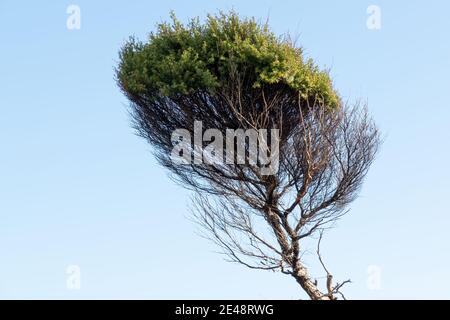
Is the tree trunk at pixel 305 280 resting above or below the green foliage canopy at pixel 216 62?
below

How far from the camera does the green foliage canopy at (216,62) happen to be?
45.0ft

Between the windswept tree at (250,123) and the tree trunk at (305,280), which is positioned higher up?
the windswept tree at (250,123)

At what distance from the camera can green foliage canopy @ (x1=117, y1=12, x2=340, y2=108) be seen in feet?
45.0

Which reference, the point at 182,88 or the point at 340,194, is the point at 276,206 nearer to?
the point at 340,194

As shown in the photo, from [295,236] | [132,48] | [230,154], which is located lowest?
[295,236]

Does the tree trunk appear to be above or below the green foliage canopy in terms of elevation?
below

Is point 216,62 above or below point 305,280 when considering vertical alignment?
above

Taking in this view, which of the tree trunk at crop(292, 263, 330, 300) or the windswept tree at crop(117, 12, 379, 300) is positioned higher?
the windswept tree at crop(117, 12, 379, 300)

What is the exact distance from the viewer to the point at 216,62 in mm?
13945
